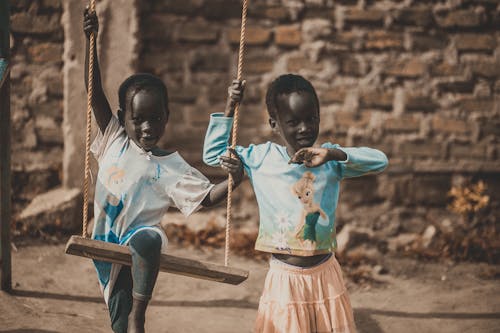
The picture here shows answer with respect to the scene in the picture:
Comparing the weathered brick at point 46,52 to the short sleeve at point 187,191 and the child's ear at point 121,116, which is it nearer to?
the child's ear at point 121,116

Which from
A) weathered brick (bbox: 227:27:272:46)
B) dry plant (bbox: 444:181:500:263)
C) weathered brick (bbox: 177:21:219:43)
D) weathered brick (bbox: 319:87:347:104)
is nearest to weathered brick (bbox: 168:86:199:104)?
weathered brick (bbox: 177:21:219:43)

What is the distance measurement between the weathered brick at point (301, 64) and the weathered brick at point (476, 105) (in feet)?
3.99

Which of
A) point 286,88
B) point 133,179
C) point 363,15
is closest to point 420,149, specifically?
point 363,15

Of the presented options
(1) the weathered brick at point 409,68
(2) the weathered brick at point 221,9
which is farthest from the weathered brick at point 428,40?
(2) the weathered brick at point 221,9

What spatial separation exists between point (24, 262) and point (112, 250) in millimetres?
2087

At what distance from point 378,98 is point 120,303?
3.09 m

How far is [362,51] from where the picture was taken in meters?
5.09

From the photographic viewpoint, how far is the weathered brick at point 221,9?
5.02 m

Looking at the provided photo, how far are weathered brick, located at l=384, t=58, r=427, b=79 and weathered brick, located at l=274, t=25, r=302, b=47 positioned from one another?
2.58 ft

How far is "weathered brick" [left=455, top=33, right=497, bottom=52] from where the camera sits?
5062 millimetres

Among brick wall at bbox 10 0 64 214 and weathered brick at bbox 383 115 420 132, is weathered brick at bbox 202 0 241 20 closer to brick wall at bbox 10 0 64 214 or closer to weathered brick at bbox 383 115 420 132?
brick wall at bbox 10 0 64 214

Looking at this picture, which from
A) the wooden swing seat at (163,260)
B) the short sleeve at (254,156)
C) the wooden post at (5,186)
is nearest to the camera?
the wooden swing seat at (163,260)

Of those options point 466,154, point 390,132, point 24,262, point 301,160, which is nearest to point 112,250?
point 301,160

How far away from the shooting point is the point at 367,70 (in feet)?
16.7
